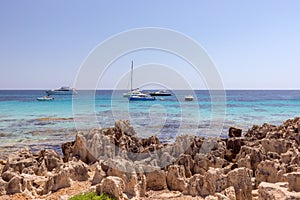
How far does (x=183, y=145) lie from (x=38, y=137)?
17553 mm

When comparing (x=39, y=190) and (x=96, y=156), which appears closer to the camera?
(x=39, y=190)

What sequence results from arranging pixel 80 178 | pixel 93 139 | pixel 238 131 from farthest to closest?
pixel 238 131 → pixel 93 139 → pixel 80 178

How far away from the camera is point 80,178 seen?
9086 mm

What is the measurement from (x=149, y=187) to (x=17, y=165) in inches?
180

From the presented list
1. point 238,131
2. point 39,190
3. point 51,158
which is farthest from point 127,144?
point 238,131

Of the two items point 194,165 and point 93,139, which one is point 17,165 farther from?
point 194,165

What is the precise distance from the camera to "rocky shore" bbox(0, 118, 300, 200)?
7.34 meters

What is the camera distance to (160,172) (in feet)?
29.5

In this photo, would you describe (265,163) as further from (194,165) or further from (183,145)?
(183,145)

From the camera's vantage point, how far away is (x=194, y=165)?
10656mm

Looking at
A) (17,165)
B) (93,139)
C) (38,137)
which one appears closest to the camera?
(17,165)

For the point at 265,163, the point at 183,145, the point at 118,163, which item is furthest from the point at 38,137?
the point at 265,163

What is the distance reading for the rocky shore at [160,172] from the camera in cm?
734

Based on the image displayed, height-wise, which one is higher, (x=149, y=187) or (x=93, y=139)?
(x=93, y=139)
